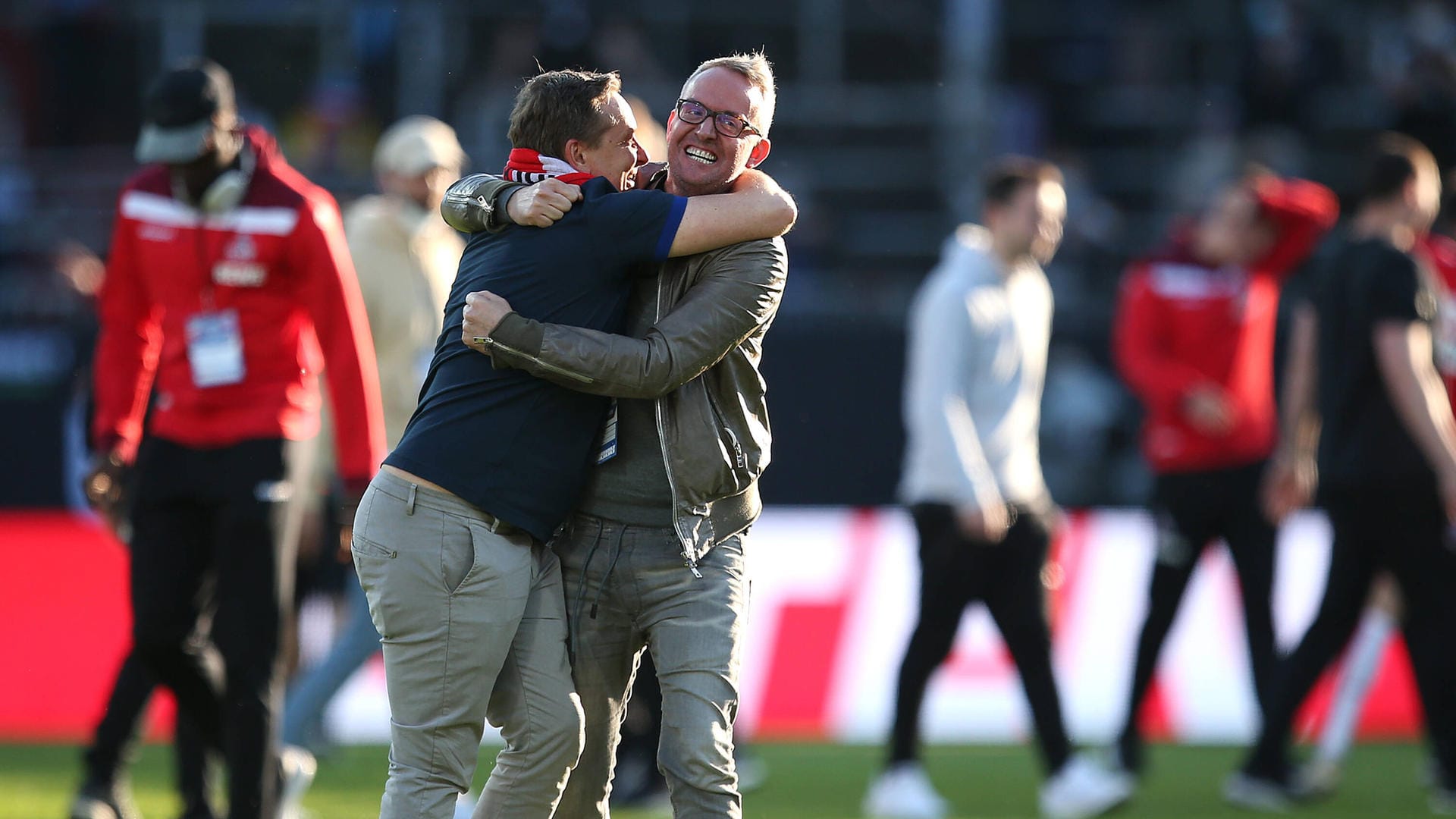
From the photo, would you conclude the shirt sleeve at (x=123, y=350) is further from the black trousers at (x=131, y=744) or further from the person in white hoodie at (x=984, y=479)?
the person in white hoodie at (x=984, y=479)

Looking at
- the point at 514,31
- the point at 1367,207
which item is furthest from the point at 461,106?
the point at 1367,207

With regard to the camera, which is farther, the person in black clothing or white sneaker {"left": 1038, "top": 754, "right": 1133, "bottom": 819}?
the person in black clothing

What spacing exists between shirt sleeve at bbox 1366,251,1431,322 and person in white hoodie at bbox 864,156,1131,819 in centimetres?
130

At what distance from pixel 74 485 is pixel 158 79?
641cm

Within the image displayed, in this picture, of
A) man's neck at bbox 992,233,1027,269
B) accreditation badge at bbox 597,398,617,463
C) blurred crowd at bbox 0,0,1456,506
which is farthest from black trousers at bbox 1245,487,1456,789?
blurred crowd at bbox 0,0,1456,506

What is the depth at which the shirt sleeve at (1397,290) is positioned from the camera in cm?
732

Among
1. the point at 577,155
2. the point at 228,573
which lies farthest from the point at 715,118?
the point at 228,573

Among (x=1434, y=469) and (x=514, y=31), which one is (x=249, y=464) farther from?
(x=514, y=31)

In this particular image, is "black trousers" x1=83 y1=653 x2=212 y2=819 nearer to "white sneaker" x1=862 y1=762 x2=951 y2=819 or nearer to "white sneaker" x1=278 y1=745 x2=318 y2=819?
"white sneaker" x1=278 y1=745 x2=318 y2=819

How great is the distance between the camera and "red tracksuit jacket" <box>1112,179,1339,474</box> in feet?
27.5

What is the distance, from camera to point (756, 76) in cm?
464

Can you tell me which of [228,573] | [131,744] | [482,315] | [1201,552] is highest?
[482,315]

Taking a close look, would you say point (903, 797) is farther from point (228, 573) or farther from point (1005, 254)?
point (228, 573)

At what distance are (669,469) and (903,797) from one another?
321cm
